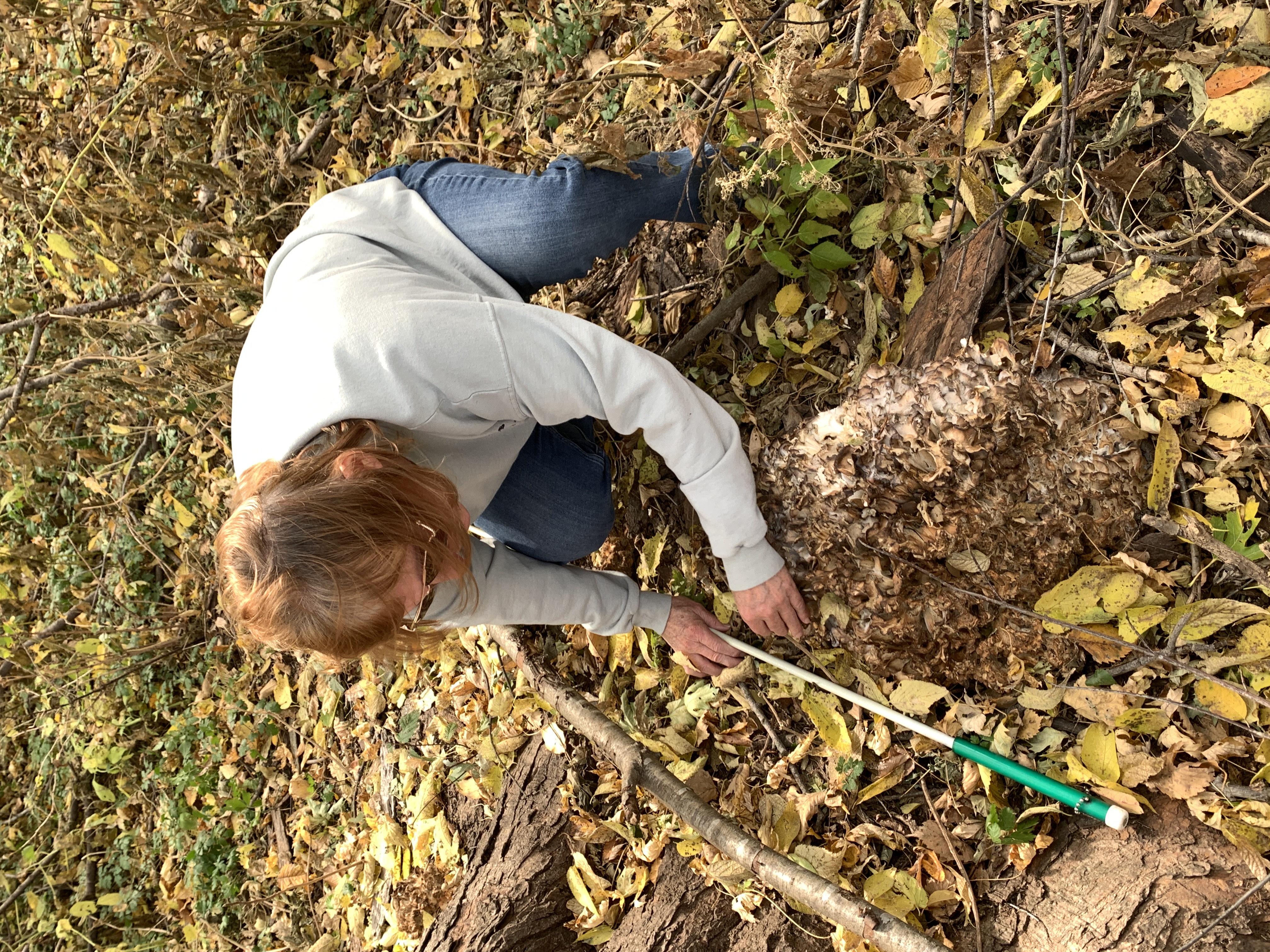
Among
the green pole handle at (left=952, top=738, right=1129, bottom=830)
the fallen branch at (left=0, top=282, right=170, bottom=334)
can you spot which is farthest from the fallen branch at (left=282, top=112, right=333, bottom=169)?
the green pole handle at (left=952, top=738, right=1129, bottom=830)

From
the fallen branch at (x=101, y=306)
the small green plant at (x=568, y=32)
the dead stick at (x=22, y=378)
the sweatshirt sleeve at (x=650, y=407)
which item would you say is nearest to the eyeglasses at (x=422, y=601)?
the sweatshirt sleeve at (x=650, y=407)

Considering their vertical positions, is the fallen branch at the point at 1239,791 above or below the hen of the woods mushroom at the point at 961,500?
below

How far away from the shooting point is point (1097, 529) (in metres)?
1.56

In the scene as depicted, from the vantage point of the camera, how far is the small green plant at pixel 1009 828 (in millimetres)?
1539

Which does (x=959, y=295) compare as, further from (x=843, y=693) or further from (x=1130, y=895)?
(x=1130, y=895)

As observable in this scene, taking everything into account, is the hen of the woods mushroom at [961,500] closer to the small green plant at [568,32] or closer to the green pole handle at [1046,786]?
the green pole handle at [1046,786]

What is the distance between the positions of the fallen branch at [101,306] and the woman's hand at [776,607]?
8.88ft

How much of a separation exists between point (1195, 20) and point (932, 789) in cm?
A: 151

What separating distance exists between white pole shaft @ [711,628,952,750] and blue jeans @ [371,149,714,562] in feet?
1.48

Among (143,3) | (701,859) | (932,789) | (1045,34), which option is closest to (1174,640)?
(932,789)

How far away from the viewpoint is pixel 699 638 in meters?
1.93

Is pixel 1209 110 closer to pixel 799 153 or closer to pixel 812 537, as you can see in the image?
pixel 799 153

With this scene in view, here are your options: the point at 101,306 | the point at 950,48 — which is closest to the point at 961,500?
the point at 950,48

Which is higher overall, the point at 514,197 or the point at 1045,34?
the point at 1045,34
